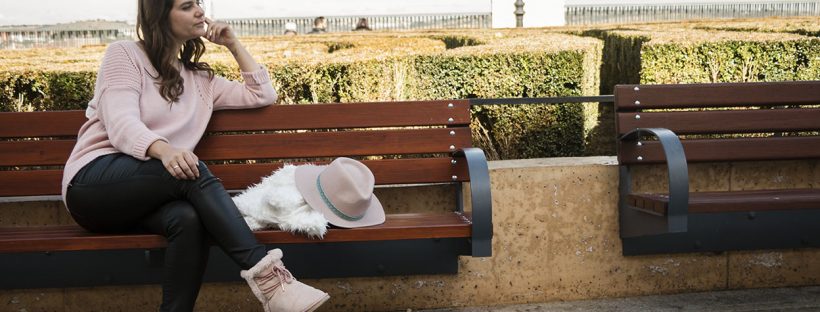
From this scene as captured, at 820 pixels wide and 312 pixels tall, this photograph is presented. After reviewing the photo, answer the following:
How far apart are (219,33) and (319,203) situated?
31.1 inches

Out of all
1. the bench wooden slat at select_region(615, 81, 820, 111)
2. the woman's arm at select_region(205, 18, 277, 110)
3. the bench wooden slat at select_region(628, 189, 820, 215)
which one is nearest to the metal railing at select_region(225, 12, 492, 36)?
the bench wooden slat at select_region(615, 81, 820, 111)

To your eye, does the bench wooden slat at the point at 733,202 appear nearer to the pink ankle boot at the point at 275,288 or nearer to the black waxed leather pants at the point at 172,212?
the pink ankle boot at the point at 275,288

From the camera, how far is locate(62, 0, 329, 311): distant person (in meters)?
3.23

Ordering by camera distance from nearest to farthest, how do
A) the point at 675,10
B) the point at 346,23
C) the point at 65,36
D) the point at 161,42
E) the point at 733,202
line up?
the point at 161,42 < the point at 733,202 < the point at 65,36 < the point at 346,23 < the point at 675,10

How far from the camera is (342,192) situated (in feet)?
11.4

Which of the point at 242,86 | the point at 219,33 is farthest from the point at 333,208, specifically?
the point at 219,33

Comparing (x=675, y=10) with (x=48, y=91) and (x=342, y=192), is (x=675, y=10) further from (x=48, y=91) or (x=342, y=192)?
(x=342, y=192)

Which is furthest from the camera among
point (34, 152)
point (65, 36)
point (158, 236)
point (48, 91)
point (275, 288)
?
point (65, 36)

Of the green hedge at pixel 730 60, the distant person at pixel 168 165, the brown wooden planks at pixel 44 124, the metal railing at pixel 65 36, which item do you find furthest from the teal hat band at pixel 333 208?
the metal railing at pixel 65 36

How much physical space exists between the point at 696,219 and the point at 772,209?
1.40 feet

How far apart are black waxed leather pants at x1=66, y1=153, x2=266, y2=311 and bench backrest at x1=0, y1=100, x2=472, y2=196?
1.84ft

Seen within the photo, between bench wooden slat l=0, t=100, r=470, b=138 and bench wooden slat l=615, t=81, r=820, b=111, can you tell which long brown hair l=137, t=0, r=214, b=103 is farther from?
bench wooden slat l=615, t=81, r=820, b=111

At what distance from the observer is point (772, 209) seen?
382 centimetres

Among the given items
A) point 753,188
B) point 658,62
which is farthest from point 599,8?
point 753,188
